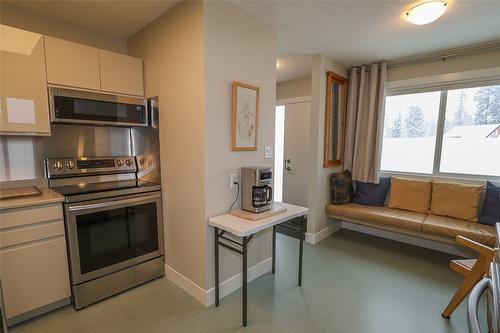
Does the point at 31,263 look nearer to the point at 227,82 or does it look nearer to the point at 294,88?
the point at 227,82

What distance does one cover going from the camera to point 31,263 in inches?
68.9

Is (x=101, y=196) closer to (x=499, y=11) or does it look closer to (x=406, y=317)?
(x=406, y=317)

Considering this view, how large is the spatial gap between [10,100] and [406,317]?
349cm

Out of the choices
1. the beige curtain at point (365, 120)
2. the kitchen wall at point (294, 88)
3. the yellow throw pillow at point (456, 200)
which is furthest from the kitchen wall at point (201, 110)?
the yellow throw pillow at point (456, 200)

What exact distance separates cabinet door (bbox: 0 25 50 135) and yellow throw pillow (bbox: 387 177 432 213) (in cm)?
397

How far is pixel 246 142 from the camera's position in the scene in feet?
7.21

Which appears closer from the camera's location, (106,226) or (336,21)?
(106,226)

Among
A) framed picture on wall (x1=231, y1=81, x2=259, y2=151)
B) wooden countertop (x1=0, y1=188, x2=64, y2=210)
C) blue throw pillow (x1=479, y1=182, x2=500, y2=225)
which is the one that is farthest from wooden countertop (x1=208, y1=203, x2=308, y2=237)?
blue throw pillow (x1=479, y1=182, x2=500, y2=225)

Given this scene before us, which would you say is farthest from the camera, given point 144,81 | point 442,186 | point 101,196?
point 442,186

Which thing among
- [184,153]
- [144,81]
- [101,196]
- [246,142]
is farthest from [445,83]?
[101,196]

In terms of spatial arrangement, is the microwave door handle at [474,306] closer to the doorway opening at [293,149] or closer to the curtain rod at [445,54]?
the curtain rod at [445,54]

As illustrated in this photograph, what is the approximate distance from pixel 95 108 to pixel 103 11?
848 millimetres

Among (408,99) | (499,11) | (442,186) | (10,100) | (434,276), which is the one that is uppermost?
(499,11)

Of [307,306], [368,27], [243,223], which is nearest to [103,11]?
[243,223]
